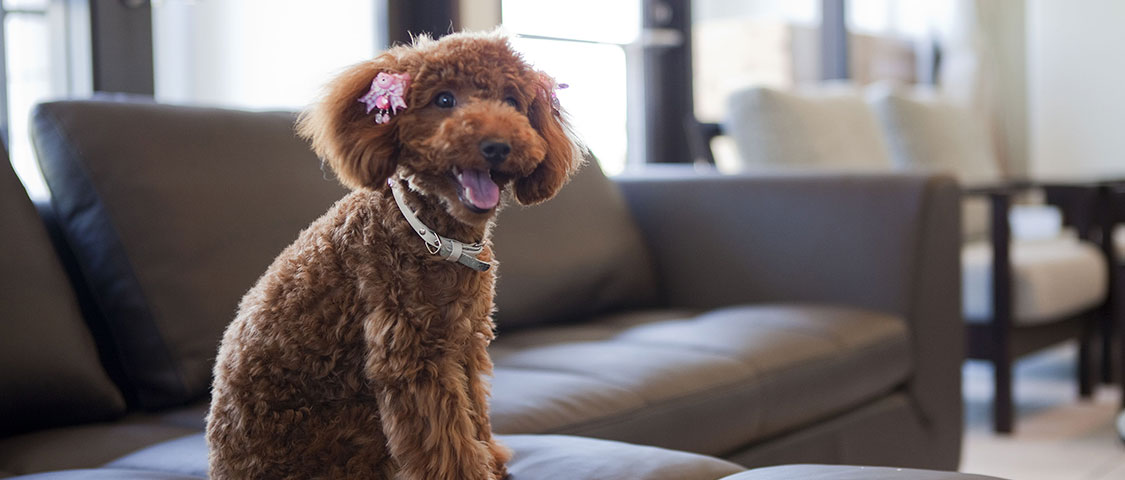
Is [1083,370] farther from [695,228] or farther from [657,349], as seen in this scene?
[657,349]

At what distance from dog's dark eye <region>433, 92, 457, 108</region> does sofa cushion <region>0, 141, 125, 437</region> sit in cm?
80

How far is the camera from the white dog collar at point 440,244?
906 mm

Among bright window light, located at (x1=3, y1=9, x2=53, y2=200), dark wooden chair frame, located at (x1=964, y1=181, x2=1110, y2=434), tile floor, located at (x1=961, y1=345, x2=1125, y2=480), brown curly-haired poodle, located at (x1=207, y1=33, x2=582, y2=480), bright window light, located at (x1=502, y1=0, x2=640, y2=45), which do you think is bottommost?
tile floor, located at (x1=961, y1=345, x2=1125, y2=480)

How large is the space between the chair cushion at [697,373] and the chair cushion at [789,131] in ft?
3.44

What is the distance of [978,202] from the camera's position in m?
3.76

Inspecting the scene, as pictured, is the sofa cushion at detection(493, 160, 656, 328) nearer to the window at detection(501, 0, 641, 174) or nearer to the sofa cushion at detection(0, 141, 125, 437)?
the sofa cushion at detection(0, 141, 125, 437)

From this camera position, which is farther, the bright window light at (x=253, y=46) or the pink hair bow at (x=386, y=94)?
the bright window light at (x=253, y=46)

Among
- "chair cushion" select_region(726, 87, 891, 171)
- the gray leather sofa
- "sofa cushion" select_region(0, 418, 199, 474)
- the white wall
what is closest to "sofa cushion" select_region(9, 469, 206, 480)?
the gray leather sofa

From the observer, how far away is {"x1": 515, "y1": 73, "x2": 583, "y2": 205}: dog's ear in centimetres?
91

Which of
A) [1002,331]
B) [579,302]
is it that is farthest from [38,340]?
[1002,331]

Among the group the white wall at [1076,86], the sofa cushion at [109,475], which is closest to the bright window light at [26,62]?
the sofa cushion at [109,475]

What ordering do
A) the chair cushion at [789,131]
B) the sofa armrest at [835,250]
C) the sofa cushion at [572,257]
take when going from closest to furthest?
the sofa cushion at [572,257] → the sofa armrest at [835,250] → the chair cushion at [789,131]

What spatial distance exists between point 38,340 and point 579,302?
3.52 ft

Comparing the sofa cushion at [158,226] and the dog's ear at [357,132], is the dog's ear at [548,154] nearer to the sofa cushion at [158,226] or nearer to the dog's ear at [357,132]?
the dog's ear at [357,132]
